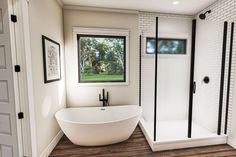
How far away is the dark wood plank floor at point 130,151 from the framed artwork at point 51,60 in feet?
4.05

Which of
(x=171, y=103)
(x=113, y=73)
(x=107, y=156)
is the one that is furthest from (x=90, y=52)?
(x=171, y=103)

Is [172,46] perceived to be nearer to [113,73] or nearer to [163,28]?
[163,28]

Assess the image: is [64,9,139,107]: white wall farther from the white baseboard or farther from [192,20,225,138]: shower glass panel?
[192,20,225,138]: shower glass panel

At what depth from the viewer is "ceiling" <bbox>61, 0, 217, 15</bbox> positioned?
2.76m

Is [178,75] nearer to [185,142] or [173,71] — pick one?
[173,71]

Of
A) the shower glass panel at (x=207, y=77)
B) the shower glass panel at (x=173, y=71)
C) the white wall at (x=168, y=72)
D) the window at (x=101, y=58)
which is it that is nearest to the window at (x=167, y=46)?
the shower glass panel at (x=173, y=71)

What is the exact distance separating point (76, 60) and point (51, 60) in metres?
0.78

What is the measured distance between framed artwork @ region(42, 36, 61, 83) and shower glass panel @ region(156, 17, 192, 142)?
2365 millimetres

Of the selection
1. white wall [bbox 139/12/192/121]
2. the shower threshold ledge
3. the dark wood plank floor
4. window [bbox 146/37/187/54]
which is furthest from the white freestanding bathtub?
window [bbox 146/37/187/54]

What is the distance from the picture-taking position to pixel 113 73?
3.30 m

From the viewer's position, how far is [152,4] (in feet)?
9.45

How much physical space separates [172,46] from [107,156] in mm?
2940

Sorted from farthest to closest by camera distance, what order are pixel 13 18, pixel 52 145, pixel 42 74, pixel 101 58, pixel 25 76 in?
pixel 101 58 < pixel 52 145 < pixel 42 74 < pixel 25 76 < pixel 13 18

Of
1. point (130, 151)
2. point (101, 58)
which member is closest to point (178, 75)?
point (101, 58)
